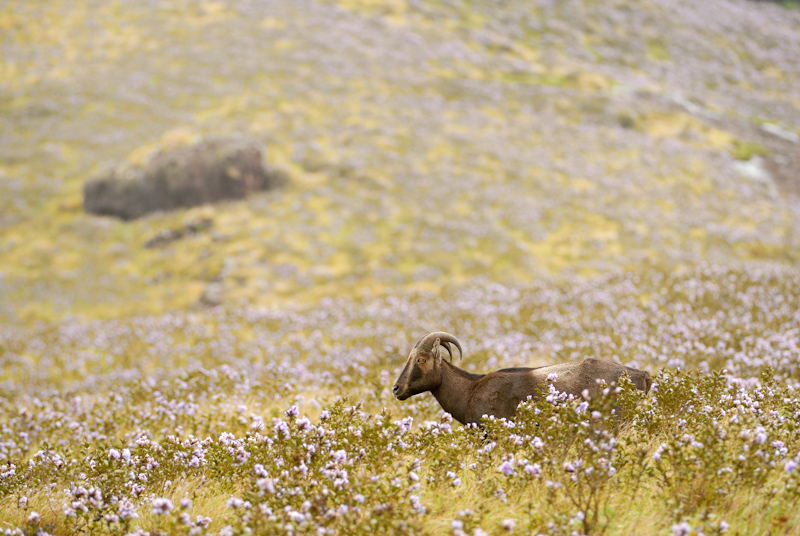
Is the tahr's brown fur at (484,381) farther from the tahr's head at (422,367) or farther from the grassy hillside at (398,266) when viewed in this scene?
the grassy hillside at (398,266)

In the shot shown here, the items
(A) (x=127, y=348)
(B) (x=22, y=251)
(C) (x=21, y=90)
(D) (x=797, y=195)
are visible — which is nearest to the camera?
(A) (x=127, y=348)

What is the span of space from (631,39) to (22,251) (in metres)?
57.6

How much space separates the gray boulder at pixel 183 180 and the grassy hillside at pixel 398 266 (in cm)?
115

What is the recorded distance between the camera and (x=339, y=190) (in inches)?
1207

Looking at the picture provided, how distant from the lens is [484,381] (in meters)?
6.40

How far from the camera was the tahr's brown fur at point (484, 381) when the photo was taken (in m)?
5.97

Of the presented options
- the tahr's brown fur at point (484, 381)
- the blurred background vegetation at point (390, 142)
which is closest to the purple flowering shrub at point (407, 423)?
the tahr's brown fur at point (484, 381)

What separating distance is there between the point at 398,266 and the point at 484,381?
17868 millimetres

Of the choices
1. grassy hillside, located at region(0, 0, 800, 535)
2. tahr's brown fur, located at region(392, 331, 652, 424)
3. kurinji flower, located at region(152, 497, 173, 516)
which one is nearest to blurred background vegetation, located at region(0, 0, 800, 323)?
grassy hillside, located at region(0, 0, 800, 535)

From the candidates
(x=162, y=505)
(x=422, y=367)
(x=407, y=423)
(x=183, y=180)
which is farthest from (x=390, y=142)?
(x=162, y=505)

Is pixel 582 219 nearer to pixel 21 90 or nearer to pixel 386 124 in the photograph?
pixel 386 124

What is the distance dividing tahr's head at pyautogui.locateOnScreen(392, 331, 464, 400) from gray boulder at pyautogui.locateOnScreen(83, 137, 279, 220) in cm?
2556

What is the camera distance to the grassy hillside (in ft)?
13.9

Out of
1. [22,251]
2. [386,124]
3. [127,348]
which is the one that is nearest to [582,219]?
[386,124]
